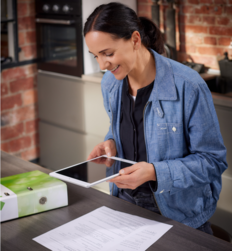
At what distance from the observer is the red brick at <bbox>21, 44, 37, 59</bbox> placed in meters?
3.18

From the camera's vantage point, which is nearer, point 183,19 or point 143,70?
point 143,70

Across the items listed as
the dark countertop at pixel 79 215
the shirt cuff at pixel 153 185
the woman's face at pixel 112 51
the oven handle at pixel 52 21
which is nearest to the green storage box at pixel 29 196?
the dark countertop at pixel 79 215

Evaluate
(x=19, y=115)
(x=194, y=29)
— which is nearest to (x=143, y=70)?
(x=194, y=29)

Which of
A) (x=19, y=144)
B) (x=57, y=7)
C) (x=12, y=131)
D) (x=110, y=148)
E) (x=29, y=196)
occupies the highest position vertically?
(x=57, y=7)

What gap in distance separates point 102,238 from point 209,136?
0.52 metres

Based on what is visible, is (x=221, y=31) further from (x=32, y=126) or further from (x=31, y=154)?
(x=31, y=154)

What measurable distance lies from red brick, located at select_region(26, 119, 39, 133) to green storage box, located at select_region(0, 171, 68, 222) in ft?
6.73

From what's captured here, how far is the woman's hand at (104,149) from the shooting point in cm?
140

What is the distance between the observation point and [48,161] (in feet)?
11.3

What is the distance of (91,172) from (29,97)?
2.24 m

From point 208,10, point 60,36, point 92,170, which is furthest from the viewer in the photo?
point 60,36

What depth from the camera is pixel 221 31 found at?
263cm

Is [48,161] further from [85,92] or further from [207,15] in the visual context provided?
[207,15]

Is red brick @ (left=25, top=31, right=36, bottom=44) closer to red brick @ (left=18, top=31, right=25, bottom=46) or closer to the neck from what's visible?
red brick @ (left=18, top=31, right=25, bottom=46)
